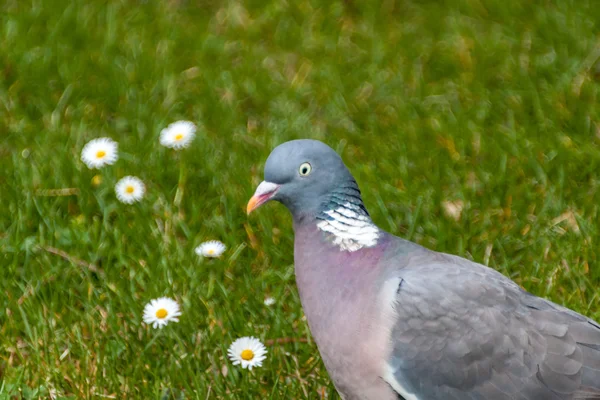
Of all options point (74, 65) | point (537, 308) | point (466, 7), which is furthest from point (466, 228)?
point (74, 65)

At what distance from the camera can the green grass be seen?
11.9 ft

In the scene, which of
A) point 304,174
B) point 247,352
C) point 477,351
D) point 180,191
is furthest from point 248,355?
point 180,191

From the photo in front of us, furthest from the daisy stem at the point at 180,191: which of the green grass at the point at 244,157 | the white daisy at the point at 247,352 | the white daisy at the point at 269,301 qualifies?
the white daisy at the point at 247,352

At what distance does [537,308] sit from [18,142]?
2838 mm

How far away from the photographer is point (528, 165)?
14.4 feet

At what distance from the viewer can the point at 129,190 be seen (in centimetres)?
423

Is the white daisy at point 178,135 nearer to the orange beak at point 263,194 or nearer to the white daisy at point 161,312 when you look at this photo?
the white daisy at point 161,312

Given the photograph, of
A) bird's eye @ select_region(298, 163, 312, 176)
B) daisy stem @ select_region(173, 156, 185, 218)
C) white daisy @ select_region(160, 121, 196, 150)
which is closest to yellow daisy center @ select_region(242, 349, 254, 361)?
bird's eye @ select_region(298, 163, 312, 176)

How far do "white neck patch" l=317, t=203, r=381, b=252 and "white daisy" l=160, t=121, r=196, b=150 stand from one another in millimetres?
1461

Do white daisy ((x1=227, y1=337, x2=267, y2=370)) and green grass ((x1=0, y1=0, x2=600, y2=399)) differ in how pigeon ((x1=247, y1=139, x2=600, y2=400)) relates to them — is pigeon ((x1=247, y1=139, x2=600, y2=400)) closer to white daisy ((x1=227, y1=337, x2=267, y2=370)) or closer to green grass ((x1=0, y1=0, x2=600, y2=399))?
white daisy ((x1=227, y1=337, x2=267, y2=370))

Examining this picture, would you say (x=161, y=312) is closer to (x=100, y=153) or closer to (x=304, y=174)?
(x=304, y=174)

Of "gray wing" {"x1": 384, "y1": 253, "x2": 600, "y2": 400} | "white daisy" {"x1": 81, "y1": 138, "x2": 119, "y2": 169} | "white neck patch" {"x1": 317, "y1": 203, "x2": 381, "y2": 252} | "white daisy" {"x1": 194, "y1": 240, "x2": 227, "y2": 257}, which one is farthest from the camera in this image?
"white daisy" {"x1": 81, "y1": 138, "x2": 119, "y2": 169}

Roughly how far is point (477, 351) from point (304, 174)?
797mm

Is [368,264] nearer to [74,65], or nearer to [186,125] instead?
[186,125]
